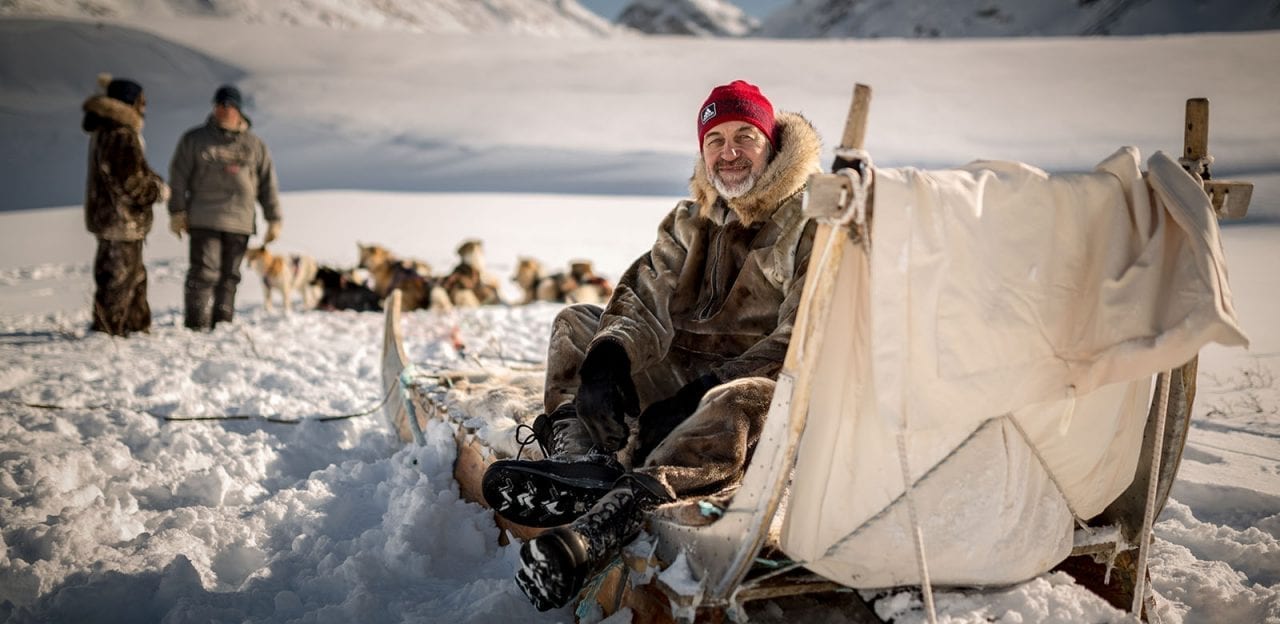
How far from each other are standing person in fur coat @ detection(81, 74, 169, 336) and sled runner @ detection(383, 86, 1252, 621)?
18.5ft

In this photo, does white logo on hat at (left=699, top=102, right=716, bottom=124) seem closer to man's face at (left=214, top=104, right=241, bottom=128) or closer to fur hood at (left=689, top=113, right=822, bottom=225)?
fur hood at (left=689, top=113, right=822, bottom=225)

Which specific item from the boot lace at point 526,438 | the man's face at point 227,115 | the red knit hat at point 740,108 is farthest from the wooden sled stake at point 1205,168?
the man's face at point 227,115

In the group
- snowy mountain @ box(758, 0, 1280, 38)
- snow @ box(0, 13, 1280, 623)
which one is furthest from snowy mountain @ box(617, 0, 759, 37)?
snow @ box(0, 13, 1280, 623)

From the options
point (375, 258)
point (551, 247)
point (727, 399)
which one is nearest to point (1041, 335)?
point (727, 399)

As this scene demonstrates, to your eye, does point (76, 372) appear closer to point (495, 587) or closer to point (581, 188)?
point (495, 587)

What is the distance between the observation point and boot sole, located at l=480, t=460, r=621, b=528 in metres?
2.06

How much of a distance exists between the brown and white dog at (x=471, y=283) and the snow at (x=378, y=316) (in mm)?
394

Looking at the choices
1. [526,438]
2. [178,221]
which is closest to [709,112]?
[526,438]

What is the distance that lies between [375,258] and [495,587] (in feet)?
22.7

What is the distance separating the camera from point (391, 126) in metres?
Result: 23.3

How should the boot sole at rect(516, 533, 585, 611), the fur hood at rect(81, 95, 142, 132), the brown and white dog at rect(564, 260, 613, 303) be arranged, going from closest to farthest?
the boot sole at rect(516, 533, 585, 611)
the fur hood at rect(81, 95, 142, 132)
the brown and white dog at rect(564, 260, 613, 303)

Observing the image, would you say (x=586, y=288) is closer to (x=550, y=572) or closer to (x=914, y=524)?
(x=550, y=572)

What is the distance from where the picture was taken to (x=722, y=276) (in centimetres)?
268

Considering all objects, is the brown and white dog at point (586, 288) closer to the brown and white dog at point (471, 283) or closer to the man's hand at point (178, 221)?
the brown and white dog at point (471, 283)
